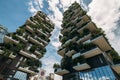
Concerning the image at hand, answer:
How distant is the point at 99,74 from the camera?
22.6m

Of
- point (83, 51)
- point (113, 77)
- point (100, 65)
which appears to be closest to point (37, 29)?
point (83, 51)

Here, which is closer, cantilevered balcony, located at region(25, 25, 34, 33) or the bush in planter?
the bush in planter

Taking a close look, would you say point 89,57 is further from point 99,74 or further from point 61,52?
point 61,52

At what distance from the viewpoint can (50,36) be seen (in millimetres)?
44750

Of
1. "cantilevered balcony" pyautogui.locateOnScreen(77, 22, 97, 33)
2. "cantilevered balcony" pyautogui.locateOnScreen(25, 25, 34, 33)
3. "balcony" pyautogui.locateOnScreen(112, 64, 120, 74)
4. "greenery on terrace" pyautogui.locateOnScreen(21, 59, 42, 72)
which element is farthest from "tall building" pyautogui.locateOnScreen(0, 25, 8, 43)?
"balcony" pyautogui.locateOnScreen(112, 64, 120, 74)

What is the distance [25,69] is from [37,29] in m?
13.4

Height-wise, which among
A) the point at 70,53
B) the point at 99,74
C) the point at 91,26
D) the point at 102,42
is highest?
the point at 91,26

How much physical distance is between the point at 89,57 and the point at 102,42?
3.66 metres

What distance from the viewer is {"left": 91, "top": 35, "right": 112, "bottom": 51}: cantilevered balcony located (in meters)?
25.9

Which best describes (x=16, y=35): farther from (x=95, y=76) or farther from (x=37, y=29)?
(x=95, y=76)

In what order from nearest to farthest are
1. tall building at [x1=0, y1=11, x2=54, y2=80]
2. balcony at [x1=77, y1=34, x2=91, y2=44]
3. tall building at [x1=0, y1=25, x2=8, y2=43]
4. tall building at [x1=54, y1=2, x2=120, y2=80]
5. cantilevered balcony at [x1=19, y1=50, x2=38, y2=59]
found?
tall building at [x1=54, y1=2, x2=120, y2=80]
tall building at [x1=0, y1=11, x2=54, y2=80]
balcony at [x1=77, y1=34, x2=91, y2=44]
cantilevered balcony at [x1=19, y1=50, x2=38, y2=59]
tall building at [x1=0, y1=25, x2=8, y2=43]

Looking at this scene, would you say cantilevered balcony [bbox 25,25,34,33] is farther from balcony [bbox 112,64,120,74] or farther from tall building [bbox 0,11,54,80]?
balcony [bbox 112,64,120,74]

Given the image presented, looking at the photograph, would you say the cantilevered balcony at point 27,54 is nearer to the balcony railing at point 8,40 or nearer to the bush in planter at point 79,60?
the balcony railing at point 8,40

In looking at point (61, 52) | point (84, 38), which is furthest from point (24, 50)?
point (84, 38)
